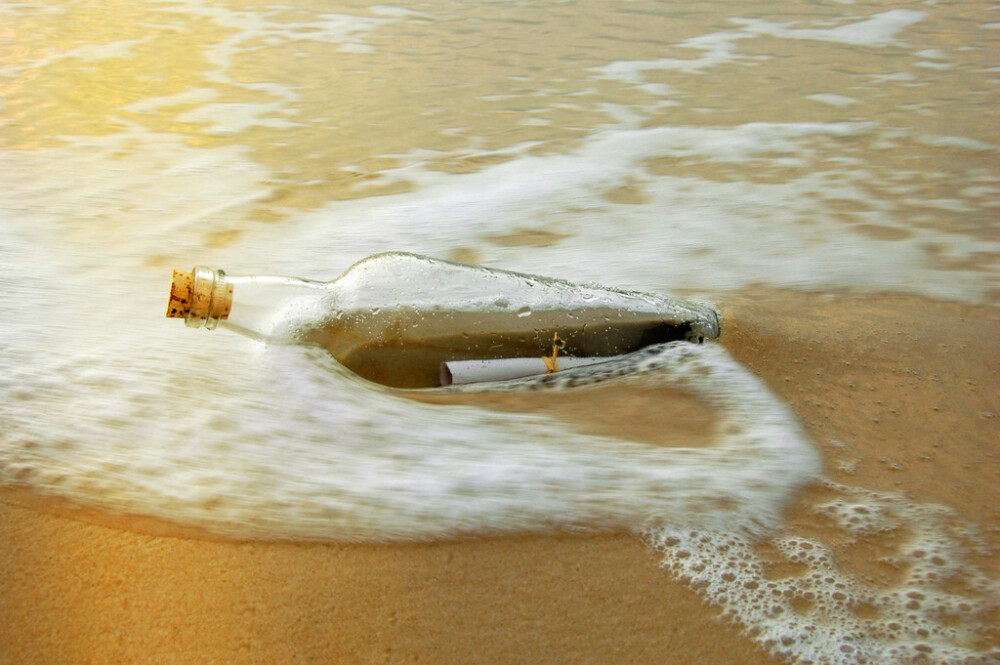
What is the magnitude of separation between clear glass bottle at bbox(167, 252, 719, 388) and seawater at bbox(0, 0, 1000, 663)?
0.23 feet

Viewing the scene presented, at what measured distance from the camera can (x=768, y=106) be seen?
3715 millimetres

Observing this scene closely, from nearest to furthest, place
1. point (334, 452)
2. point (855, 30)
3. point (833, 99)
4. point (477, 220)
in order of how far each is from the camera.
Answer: point (334, 452), point (477, 220), point (833, 99), point (855, 30)

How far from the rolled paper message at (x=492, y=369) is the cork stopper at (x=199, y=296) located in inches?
15.7

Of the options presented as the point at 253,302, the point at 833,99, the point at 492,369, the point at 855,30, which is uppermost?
the point at 855,30

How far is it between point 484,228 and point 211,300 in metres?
Result: 1.24

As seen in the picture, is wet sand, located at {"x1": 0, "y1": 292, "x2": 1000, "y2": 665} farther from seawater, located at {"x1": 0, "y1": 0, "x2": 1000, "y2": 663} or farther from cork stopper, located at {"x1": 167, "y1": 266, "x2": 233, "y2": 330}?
cork stopper, located at {"x1": 167, "y1": 266, "x2": 233, "y2": 330}

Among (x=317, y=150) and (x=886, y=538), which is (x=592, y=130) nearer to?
(x=317, y=150)

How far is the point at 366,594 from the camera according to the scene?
1.17m

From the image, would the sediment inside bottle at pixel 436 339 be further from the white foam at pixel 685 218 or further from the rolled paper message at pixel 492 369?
the white foam at pixel 685 218

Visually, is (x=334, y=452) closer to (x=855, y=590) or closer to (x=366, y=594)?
(x=366, y=594)

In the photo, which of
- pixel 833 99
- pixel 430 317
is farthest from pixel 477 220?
pixel 833 99

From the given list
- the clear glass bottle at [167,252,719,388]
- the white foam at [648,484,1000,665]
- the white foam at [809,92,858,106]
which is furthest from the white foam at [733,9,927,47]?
the white foam at [648,484,1000,665]

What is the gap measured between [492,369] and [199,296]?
1.71 feet

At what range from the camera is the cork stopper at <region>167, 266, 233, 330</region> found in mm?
1474
